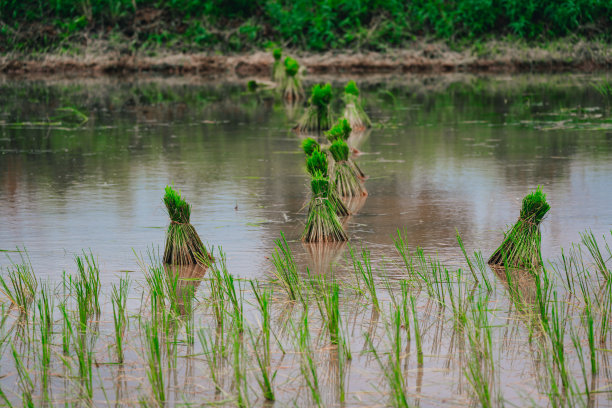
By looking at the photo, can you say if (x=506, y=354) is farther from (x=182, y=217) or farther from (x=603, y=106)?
(x=603, y=106)

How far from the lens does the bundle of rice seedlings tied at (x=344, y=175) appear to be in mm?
8688

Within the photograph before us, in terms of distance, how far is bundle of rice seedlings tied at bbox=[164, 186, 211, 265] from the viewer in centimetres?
654

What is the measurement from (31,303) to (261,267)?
156cm

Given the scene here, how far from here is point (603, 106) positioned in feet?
56.8

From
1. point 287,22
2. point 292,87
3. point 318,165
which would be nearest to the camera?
point 318,165

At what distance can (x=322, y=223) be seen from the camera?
7.29 m

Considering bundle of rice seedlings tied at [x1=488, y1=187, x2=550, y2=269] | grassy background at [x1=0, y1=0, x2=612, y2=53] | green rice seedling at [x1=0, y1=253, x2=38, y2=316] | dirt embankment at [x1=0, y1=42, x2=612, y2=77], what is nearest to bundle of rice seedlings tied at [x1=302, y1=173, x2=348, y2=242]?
bundle of rice seedlings tied at [x1=488, y1=187, x2=550, y2=269]

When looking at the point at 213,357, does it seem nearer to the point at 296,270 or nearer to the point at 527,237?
the point at 296,270

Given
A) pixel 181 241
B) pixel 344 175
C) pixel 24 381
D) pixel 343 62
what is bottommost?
pixel 24 381

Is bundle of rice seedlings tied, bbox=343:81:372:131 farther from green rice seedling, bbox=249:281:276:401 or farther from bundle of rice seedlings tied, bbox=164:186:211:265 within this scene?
green rice seedling, bbox=249:281:276:401

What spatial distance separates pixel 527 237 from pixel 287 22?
2650 cm

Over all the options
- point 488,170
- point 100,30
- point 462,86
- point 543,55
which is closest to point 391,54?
point 543,55

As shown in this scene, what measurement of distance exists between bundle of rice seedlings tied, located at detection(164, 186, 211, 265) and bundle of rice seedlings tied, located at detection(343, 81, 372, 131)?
775cm

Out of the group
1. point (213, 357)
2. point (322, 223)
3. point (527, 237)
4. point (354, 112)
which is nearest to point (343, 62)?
point (354, 112)
